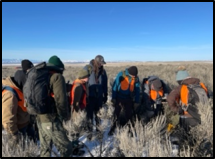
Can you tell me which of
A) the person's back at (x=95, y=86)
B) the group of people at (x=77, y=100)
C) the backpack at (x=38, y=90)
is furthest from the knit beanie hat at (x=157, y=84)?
the backpack at (x=38, y=90)

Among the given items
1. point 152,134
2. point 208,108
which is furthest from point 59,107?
point 208,108

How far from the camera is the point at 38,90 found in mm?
2684

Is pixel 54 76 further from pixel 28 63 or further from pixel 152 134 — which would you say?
pixel 28 63

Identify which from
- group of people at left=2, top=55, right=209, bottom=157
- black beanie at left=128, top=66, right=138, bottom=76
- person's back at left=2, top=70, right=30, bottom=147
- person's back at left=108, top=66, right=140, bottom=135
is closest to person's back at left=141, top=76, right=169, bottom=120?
group of people at left=2, top=55, right=209, bottom=157

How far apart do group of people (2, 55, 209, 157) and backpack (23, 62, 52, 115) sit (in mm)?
100

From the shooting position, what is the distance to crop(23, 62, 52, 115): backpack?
268 cm

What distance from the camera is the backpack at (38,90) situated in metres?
2.68

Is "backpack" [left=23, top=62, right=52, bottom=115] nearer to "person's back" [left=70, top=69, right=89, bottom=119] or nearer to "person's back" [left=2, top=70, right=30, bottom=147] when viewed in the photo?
"person's back" [left=2, top=70, right=30, bottom=147]

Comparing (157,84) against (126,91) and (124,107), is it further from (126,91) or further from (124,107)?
(124,107)

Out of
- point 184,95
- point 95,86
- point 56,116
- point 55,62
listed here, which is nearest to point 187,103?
point 184,95

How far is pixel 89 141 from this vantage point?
4461mm

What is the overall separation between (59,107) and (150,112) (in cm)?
321

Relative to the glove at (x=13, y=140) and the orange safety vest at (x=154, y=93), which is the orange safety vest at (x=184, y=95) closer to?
the orange safety vest at (x=154, y=93)

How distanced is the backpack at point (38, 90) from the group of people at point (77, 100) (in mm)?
100
